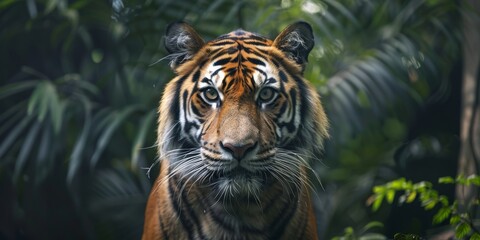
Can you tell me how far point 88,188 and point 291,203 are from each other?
3380 millimetres

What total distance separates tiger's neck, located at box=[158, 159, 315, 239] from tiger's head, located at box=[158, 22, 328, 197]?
5 cm

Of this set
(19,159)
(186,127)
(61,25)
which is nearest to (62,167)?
(19,159)

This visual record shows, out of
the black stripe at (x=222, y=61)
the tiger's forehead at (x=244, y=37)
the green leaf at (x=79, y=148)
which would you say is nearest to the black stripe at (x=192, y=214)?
the black stripe at (x=222, y=61)

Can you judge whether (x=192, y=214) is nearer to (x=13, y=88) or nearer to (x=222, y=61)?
(x=222, y=61)

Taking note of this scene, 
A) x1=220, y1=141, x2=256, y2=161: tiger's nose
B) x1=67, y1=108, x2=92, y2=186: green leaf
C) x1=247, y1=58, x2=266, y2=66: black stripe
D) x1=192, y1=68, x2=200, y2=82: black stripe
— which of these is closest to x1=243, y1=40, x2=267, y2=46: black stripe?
x1=247, y1=58, x2=266, y2=66: black stripe

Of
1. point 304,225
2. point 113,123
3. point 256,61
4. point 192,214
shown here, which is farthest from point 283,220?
point 113,123

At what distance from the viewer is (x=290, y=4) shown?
525 cm

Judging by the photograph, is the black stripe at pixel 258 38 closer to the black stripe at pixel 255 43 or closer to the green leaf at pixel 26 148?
the black stripe at pixel 255 43

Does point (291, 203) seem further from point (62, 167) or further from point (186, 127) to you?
point (62, 167)

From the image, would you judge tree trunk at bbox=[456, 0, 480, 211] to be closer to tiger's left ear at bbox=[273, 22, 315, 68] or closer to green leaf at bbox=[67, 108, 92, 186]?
green leaf at bbox=[67, 108, 92, 186]

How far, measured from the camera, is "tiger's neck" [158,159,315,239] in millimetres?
2850

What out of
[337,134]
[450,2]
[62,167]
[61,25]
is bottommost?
[337,134]

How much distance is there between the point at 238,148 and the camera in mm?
2557

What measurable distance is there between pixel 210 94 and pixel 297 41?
1.28 feet
